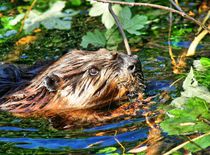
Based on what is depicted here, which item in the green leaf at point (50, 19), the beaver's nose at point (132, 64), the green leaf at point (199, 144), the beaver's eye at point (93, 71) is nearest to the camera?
the green leaf at point (199, 144)

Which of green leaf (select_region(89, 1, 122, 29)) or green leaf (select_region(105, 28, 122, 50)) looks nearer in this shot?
green leaf (select_region(89, 1, 122, 29))

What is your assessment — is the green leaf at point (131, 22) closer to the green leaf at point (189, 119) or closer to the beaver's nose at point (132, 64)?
the beaver's nose at point (132, 64)

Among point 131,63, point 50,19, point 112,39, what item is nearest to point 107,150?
point 131,63

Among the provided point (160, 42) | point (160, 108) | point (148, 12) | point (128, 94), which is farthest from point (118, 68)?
point (148, 12)

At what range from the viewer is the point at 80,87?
4.75m

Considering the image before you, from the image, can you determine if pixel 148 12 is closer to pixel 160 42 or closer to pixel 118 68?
pixel 160 42

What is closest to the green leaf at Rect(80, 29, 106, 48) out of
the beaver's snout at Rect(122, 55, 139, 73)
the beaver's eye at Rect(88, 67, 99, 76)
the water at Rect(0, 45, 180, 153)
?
the beaver's eye at Rect(88, 67, 99, 76)

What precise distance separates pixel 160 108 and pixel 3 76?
1.39 m

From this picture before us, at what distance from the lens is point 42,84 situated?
4.76 m

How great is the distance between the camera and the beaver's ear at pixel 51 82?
4.66 m

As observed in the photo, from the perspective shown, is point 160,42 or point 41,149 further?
point 160,42

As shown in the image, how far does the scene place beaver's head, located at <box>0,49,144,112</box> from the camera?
4.68m

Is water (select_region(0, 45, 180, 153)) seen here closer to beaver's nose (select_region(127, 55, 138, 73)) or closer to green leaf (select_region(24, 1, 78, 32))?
beaver's nose (select_region(127, 55, 138, 73))

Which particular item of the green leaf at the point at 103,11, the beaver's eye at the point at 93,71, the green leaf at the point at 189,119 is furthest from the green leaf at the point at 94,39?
the green leaf at the point at 189,119
